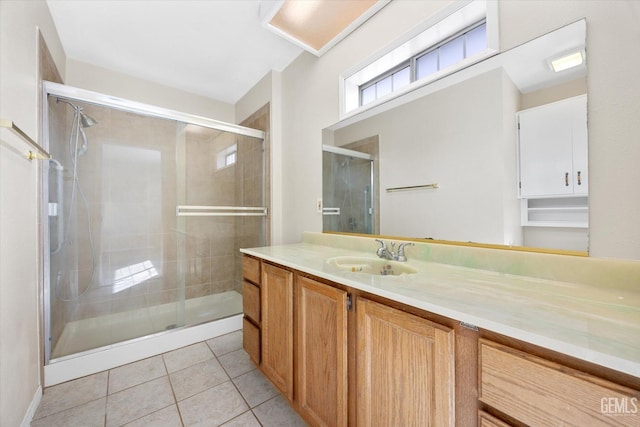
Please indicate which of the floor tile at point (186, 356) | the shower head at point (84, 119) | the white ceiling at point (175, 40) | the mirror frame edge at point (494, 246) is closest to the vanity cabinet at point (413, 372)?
the mirror frame edge at point (494, 246)

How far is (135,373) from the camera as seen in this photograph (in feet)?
5.50

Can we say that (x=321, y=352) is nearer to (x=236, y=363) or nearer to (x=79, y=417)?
(x=236, y=363)

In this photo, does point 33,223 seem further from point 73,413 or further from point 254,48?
point 254,48

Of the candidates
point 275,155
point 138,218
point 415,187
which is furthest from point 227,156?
point 415,187

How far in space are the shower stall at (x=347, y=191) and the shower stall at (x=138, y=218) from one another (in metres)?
0.88

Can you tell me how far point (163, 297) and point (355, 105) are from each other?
7.98 ft

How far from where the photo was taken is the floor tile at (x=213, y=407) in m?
1.28

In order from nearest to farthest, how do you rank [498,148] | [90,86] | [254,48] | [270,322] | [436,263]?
1. [498,148]
2. [436,263]
3. [270,322]
4. [254,48]
5. [90,86]

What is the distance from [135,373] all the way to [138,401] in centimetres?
33

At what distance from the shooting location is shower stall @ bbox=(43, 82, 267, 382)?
180cm

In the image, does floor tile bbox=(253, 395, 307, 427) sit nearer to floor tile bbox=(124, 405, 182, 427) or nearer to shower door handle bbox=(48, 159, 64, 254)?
floor tile bbox=(124, 405, 182, 427)

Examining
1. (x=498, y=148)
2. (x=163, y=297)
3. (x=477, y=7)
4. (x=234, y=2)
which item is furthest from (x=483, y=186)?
(x=163, y=297)

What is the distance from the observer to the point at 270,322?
1.42 m

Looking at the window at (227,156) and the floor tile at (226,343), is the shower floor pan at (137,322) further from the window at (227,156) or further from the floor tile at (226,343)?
the window at (227,156)
